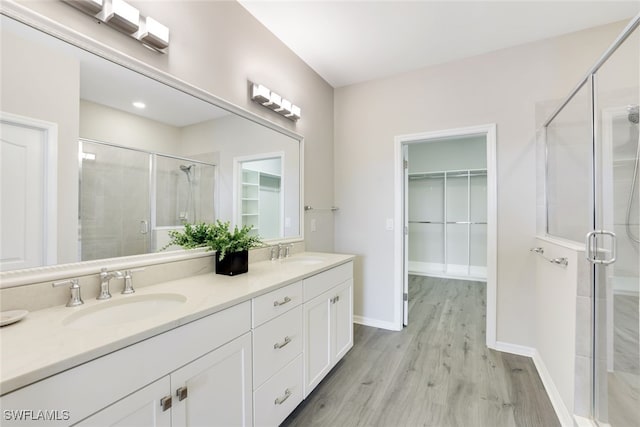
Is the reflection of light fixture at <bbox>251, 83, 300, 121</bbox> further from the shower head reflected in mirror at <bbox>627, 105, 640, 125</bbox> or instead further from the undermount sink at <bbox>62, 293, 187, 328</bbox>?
the shower head reflected in mirror at <bbox>627, 105, 640, 125</bbox>

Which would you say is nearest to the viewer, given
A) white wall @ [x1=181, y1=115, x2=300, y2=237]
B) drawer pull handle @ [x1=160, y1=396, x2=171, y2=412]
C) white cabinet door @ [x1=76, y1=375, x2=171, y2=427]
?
white cabinet door @ [x1=76, y1=375, x2=171, y2=427]

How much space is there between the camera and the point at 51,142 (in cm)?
106

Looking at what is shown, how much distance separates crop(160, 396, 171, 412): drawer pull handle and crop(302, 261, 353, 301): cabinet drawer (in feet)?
2.85

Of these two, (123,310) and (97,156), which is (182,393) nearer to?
(123,310)

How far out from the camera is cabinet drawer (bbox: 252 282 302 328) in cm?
129

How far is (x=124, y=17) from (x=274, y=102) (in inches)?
42.4

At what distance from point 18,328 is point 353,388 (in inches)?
70.8

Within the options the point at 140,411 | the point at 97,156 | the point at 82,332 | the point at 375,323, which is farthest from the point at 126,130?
the point at 375,323

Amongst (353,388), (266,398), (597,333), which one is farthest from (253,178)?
(597,333)

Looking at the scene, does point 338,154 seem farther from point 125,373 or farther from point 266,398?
point 125,373

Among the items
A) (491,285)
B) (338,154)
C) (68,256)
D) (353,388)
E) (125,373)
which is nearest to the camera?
(125,373)

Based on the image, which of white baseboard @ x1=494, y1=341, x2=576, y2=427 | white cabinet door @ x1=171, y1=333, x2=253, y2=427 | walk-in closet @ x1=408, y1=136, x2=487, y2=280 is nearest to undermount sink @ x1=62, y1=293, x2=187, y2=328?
white cabinet door @ x1=171, y1=333, x2=253, y2=427

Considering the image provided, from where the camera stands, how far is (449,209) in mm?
4969

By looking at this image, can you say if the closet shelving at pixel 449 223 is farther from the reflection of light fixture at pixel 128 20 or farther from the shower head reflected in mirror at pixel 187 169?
the reflection of light fixture at pixel 128 20
